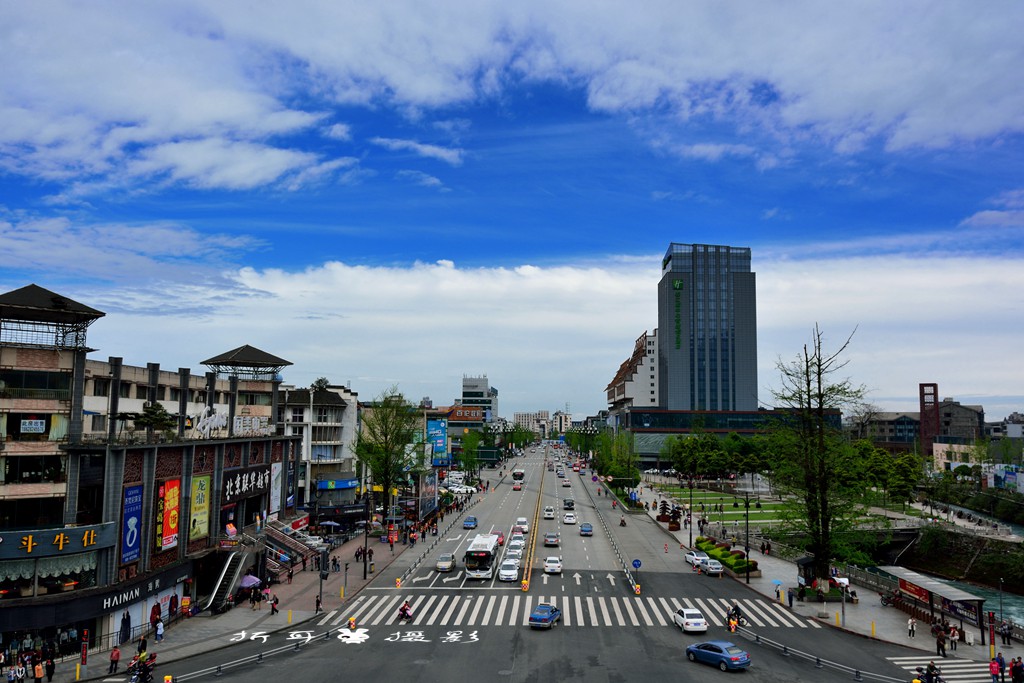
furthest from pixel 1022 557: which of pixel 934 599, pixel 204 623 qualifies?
pixel 204 623

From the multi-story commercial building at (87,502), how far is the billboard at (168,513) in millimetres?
81

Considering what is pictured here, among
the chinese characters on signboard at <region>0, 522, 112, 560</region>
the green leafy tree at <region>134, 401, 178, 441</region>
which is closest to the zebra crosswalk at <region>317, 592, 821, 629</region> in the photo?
the chinese characters on signboard at <region>0, 522, 112, 560</region>

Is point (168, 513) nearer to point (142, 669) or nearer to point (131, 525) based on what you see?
point (131, 525)

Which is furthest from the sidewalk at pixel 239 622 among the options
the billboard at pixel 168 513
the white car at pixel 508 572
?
the white car at pixel 508 572

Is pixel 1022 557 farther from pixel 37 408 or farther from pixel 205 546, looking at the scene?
pixel 37 408

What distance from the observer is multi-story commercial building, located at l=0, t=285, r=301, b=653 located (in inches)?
1475

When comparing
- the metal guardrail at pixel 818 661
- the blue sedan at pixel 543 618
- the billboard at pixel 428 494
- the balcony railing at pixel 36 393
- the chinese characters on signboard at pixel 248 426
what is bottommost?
the metal guardrail at pixel 818 661

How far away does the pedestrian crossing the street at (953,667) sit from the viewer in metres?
35.8

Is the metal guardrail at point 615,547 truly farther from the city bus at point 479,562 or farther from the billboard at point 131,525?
the billboard at point 131,525

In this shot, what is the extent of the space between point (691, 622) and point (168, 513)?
110 ft

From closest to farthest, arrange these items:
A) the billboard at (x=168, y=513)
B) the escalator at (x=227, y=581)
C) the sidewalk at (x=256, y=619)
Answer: the sidewalk at (x=256, y=619) → the billboard at (x=168, y=513) → the escalator at (x=227, y=581)

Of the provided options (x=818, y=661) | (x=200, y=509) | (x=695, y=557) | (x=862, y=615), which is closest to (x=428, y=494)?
(x=695, y=557)

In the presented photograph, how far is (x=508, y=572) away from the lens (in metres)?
56.4

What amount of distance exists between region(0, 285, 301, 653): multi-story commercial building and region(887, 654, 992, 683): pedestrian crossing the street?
41.7m
